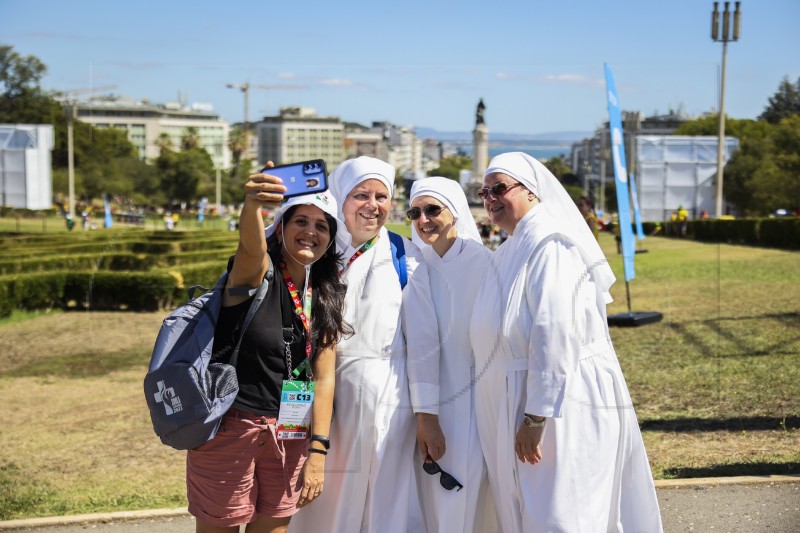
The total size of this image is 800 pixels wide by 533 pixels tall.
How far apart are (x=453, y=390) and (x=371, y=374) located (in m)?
0.37

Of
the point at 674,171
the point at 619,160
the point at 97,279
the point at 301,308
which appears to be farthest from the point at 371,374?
the point at 674,171

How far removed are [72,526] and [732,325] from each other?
8.42m

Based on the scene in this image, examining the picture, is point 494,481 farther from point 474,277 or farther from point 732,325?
point 732,325

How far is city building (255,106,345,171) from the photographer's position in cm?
15025

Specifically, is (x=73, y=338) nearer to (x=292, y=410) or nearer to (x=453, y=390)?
(x=453, y=390)

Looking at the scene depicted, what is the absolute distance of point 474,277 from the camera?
3662 mm

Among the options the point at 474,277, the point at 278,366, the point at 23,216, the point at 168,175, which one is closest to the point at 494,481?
the point at 474,277

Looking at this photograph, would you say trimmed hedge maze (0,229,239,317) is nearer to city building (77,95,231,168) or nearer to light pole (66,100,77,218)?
light pole (66,100,77,218)

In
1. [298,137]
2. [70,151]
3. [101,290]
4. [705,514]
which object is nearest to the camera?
[705,514]

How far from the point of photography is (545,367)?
3.30 metres

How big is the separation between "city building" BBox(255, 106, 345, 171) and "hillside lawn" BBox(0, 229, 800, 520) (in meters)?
134

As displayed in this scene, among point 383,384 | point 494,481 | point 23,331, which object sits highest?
point 383,384

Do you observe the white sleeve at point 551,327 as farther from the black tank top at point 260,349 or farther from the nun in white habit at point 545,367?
the black tank top at point 260,349

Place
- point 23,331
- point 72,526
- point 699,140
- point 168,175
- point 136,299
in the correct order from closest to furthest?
point 72,526 → point 23,331 → point 136,299 → point 699,140 → point 168,175
